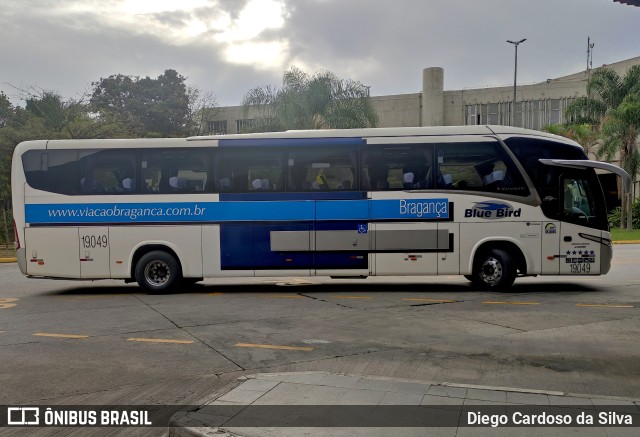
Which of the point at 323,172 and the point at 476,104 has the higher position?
the point at 476,104

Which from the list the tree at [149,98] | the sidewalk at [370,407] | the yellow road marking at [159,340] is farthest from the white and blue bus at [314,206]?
the tree at [149,98]

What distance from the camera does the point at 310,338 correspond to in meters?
9.01

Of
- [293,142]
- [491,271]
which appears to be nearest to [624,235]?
[491,271]

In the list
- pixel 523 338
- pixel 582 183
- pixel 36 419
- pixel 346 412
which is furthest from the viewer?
pixel 582 183

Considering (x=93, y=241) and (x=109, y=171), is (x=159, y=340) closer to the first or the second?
(x=93, y=241)

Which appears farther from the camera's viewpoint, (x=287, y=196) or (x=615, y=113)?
(x=615, y=113)

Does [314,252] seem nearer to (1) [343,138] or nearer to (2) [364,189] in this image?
(2) [364,189]

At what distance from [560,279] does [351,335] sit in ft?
29.6

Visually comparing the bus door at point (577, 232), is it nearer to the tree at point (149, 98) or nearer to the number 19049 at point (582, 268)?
the number 19049 at point (582, 268)

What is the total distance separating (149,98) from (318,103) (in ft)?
152

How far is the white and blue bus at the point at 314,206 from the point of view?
44.0ft

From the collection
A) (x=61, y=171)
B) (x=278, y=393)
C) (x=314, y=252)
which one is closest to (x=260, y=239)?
(x=314, y=252)

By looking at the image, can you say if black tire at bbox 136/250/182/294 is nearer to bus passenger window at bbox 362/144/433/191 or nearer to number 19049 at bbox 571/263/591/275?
bus passenger window at bbox 362/144/433/191

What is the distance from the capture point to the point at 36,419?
18.6 feet
